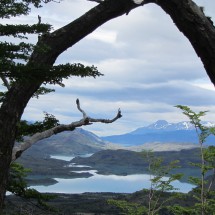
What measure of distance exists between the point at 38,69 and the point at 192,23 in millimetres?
2445

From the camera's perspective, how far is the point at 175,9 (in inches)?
116

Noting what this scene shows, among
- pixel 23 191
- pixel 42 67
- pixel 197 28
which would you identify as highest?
pixel 42 67

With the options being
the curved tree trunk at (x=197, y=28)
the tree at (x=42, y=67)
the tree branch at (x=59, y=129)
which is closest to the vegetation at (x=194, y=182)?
the tree branch at (x=59, y=129)

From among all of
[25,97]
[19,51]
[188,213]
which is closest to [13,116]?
[25,97]

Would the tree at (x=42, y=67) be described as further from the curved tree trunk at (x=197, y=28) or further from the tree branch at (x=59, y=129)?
the curved tree trunk at (x=197, y=28)

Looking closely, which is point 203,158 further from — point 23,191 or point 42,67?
point 42,67

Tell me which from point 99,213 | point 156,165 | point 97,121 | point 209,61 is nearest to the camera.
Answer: point 209,61

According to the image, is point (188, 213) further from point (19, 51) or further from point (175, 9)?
point (175, 9)

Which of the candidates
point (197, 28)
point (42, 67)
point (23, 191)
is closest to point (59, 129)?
point (42, 67)

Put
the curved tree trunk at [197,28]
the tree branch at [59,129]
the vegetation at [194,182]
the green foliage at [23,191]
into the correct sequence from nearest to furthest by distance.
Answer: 1. the curved tree trunk at [197,28]
2. the tree branch at [59,129]
3. the green foliage at [23,191]
4. the vegetation at [194,182]

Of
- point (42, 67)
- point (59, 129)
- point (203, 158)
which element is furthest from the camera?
point (203, 158)

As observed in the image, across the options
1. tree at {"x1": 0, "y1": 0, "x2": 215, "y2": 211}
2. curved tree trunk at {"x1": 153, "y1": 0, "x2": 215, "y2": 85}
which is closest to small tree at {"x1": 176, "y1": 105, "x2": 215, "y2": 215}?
tree at {"x1": 0, "y1": 0, "x2": 215, "y2": 211}

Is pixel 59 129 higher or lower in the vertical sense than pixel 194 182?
higher

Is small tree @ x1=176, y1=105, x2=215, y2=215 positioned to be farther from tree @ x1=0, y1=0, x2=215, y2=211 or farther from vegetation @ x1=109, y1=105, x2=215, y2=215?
tree @ x1=0, y1=0, x2=215, y2=211
